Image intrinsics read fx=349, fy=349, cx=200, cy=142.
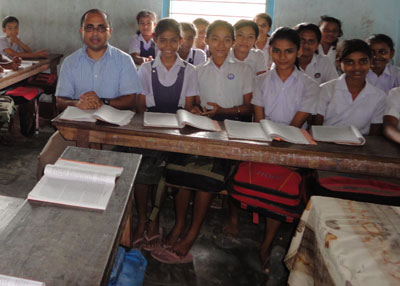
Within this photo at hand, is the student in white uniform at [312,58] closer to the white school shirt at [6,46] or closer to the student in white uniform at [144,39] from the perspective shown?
the student in white uniform at [144,39]

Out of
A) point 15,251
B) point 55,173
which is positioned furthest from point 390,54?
point 15,251

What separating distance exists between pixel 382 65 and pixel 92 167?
3.11m

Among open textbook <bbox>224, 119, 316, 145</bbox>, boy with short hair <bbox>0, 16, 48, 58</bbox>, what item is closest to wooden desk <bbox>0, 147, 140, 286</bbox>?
open textbook <bbox>224, 119, 316, 145</bbox>

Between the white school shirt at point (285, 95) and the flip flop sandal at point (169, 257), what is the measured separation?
1.20 m

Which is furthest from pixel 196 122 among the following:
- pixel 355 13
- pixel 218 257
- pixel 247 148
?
pixel 355 13

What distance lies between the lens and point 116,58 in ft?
8.90

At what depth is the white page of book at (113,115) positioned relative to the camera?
6.72 ft

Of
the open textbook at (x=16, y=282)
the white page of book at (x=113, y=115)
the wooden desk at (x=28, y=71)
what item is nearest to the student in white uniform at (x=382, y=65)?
the white page of book at (x=113, y=115)

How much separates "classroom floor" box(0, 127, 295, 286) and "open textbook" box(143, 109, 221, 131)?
0.87m

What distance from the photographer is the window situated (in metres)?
5.08

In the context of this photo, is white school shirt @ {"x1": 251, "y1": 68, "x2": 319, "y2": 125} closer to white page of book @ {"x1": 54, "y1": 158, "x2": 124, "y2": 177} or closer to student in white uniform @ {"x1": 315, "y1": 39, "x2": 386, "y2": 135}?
student in white uniform @ {"x1": 315, "y1": 39, "x2": 386, "y2": 135}

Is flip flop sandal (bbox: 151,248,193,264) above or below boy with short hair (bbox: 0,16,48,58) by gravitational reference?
below

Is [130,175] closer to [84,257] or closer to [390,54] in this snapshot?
[84,257]

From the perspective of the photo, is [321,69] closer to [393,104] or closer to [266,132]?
[393,104]
